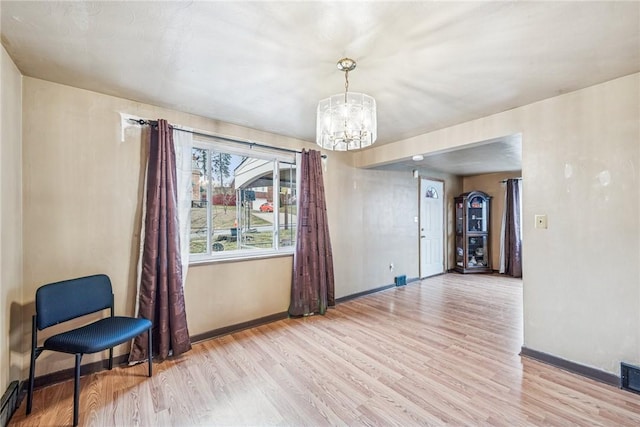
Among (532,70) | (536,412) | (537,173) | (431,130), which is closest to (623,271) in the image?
(537,173)

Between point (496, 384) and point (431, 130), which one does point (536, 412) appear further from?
point (431, 130)

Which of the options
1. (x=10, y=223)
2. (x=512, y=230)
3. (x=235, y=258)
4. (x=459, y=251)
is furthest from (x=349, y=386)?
(x=512, y=230)

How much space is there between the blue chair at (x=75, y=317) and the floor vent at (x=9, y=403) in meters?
0.08

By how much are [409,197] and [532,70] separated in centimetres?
338

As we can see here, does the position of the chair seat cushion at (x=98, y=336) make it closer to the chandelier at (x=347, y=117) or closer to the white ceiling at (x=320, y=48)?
the white ceiling at (x=320, y=48)

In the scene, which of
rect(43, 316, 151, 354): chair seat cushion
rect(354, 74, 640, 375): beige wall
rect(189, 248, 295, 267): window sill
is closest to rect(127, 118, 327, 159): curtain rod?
rect(189, 248, 295, 267): window sill

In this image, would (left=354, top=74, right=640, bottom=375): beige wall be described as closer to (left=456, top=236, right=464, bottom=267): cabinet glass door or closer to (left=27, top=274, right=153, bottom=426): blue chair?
(left=27, top=274, right=153, bottom=426): blue chair

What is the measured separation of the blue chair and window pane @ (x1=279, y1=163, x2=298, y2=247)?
1.80m

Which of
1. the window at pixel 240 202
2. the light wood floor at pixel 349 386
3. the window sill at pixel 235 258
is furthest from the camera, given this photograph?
the window at pixel 240 202

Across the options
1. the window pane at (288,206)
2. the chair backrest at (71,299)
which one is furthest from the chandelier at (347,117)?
the chair backrest at (71,299)

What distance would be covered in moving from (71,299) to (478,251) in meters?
6.78

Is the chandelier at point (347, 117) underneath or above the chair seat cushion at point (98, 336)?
above

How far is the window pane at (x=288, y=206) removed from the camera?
11.7 feet

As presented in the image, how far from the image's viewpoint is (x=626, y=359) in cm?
201
